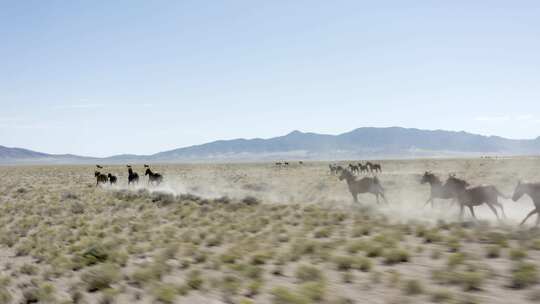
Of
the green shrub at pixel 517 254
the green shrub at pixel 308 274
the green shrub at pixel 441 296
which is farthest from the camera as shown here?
the green shrub at pixel 517 254

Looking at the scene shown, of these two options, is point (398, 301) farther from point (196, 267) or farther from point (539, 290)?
point (196, 267)

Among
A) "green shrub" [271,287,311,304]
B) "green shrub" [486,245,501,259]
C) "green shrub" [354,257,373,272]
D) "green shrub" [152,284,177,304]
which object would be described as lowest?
"green shrub" [152,284,177,304]

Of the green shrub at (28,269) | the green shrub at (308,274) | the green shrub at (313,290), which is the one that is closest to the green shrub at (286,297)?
the green shrub at (313,290)

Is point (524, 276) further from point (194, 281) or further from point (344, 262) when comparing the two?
point (194, 281)

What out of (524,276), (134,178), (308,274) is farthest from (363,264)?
(134,178)

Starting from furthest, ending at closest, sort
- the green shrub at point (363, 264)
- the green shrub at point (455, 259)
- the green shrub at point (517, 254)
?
the green shrub at point (363, 264), the green shrub at point (517, 254), the green shrub at point (455, 259)

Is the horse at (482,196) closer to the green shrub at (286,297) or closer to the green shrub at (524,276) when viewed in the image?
the green shrub at (524,276)

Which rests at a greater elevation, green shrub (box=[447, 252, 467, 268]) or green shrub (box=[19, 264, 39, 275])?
green shrub (box=[447, 252, 467, 268])

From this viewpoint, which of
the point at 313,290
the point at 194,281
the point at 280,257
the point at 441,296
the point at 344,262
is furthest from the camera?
the point at 280,257

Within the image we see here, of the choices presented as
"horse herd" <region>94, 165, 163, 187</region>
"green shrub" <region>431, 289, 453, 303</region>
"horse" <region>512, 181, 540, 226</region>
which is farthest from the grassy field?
"horse herd" <region>94, 165, 163, 187</region>

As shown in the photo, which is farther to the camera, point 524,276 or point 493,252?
point 493,252

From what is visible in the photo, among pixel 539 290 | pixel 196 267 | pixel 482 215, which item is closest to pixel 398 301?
pixel 539 290

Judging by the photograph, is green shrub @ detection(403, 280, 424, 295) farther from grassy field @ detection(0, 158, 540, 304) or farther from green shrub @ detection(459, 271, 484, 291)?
green shrub @ detection(459, 271, 484, 291)

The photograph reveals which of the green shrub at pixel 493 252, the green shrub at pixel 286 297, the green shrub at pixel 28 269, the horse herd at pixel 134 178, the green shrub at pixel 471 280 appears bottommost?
the green shrub at pixel 28 269
